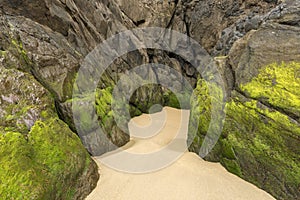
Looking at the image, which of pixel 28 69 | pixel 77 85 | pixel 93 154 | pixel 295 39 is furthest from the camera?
pixel 77 85

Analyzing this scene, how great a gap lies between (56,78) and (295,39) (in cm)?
1197

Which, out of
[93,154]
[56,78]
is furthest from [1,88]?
[93,154]

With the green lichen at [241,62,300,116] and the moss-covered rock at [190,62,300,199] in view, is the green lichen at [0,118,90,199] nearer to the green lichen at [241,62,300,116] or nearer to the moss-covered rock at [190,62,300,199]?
the moss-covered rock at [190,62,300,199]

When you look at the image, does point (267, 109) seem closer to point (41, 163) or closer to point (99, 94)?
point (41, 163)

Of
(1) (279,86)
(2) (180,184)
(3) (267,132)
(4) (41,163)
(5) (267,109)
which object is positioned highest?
(1) (279,86)

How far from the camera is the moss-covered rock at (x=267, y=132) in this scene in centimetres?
723

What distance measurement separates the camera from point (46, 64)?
1050 cm

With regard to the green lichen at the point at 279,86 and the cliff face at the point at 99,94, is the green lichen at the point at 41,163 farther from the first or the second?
the green lichen at the point at 279,86

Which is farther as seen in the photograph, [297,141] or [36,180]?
[297,141]

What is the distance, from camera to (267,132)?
7.89m

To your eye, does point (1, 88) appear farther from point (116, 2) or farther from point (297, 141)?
A: point (116, 2)

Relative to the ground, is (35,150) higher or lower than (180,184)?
higher

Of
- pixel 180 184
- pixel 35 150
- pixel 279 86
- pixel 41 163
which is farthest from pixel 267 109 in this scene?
pixel 35 150

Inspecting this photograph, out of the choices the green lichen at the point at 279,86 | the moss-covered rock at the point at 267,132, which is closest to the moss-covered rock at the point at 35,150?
the moss-covered rock at the point at 267,132
